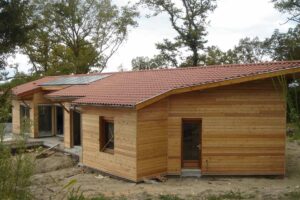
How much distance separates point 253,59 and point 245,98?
1228 inches

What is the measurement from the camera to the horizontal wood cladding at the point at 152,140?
12.9 meters

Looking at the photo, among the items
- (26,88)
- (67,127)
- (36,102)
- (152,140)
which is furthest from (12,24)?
(26,88)

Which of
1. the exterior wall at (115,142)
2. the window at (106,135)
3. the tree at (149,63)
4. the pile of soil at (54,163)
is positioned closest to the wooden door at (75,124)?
the pile of soil at (54,163)

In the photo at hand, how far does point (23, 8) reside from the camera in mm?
13789

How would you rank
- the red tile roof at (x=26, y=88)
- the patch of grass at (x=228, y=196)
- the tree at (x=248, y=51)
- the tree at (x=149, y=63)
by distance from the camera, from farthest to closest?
the tree at (x=248, y=51) → the tree at (x=149, y=63) → the red tile roof at (x=26, y=88) → the patch of grass at (x=228, y=196)

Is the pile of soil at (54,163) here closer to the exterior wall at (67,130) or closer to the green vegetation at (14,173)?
the exterior wall at (67,130)

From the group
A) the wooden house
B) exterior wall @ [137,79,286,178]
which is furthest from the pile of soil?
exterior wall @ [137,79,286,178]

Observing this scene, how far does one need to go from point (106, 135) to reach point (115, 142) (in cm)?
105

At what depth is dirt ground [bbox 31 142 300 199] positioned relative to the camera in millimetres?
10545

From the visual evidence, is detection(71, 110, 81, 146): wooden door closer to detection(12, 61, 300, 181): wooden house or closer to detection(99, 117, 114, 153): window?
detection(99, 117, 114, 153): window

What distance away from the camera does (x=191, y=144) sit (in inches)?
544

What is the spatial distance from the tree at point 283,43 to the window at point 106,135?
60.8ft

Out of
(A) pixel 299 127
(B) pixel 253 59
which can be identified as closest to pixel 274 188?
(A) pixel 299 127

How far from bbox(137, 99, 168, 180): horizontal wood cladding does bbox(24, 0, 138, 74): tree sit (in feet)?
92.0
